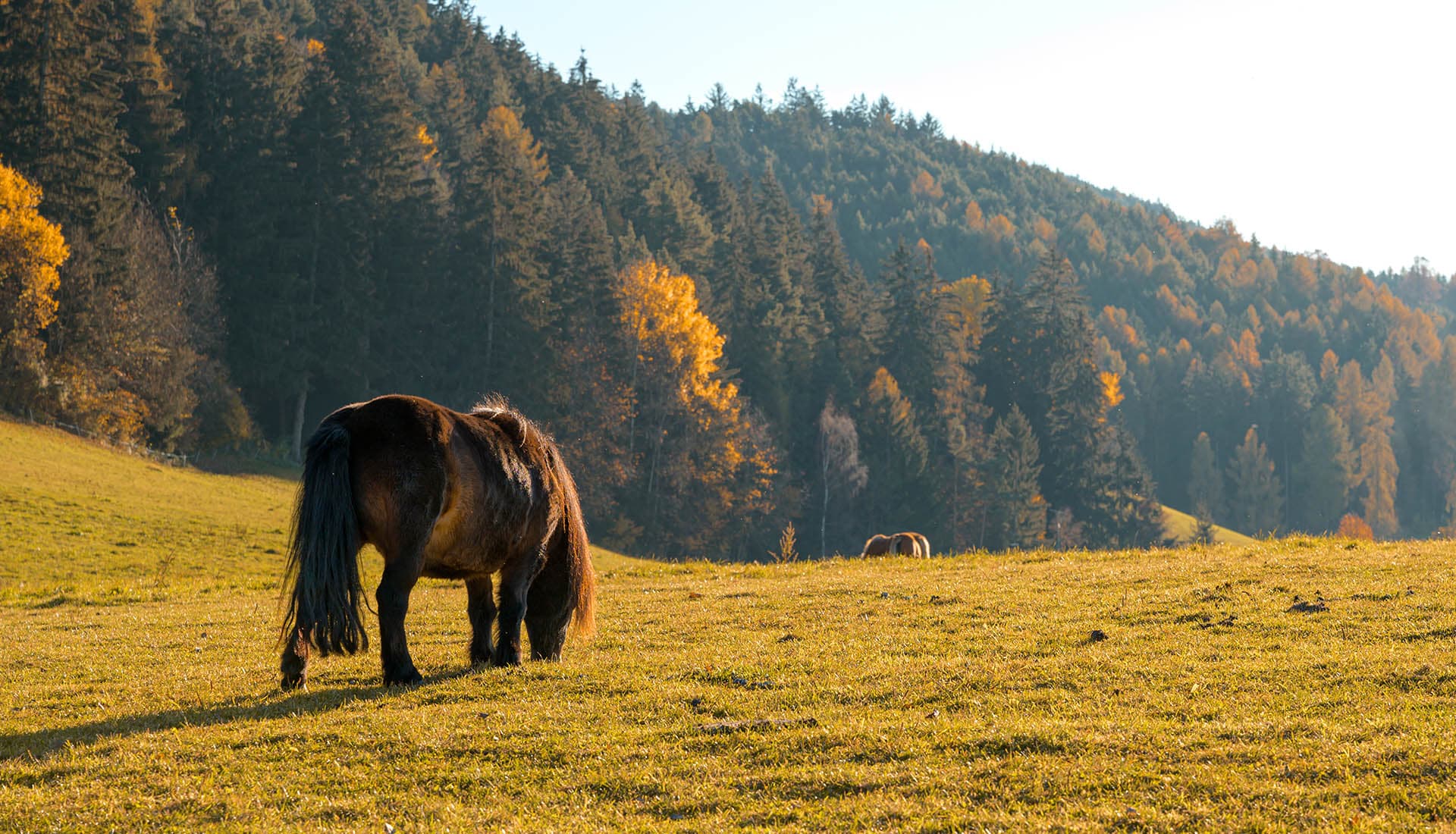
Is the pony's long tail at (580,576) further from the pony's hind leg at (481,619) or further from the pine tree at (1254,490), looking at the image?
the pine tree at (1254,490)

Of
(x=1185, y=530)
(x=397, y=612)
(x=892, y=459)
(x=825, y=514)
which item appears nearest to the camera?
(x=397, y=612)

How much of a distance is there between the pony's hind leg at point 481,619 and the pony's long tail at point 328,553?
1.51 metres

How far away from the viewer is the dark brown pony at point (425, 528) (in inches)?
345

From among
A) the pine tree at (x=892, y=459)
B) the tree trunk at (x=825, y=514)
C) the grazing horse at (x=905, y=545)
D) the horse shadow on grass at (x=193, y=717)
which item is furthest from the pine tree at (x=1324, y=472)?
the horse shadow on grass at (x=193, y=717)

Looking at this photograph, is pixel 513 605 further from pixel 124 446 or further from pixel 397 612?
pixel 124 446

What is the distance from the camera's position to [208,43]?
2547 inches

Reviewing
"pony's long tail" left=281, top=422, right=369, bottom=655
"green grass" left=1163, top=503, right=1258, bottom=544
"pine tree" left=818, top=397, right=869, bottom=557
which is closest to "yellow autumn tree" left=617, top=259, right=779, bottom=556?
"pine tree" left=818, top=397, right=869, bottom=557

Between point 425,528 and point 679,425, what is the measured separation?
58.7 metres

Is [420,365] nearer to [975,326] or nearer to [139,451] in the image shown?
[139,451]

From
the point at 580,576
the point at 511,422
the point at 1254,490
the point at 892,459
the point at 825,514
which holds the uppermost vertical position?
the point at 892,459

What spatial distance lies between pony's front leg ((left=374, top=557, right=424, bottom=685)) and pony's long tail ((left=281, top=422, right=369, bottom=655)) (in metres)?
0.31

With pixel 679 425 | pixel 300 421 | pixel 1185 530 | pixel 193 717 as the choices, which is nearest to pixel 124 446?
pixel 300 421

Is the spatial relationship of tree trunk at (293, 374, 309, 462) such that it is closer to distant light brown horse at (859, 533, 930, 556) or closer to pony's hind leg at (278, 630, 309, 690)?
distant light brown horse at (859, 533, 930, 556)

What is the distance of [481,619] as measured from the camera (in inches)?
408
